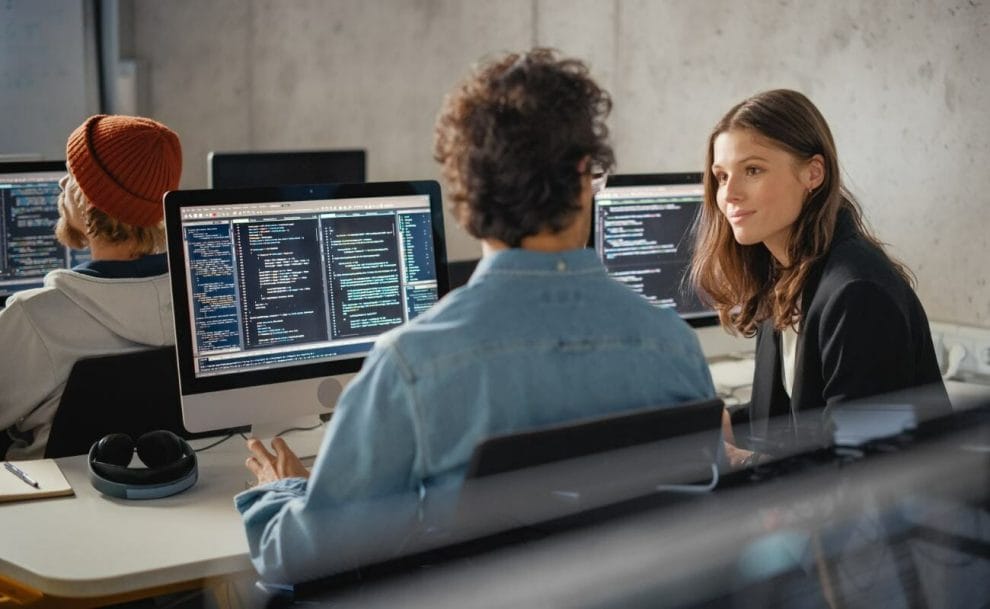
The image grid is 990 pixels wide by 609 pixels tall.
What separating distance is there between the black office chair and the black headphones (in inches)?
34.4

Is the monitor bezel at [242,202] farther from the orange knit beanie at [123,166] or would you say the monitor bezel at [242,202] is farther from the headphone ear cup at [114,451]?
the orange knit beanie at [123,166]

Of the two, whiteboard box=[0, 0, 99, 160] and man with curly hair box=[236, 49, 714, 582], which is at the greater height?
whiteboard box=[0, 0, 99, 160]

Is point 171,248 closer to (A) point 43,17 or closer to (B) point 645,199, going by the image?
(B) point 645,199

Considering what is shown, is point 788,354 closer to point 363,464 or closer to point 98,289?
point 363,464

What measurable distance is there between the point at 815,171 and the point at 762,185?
0.09m

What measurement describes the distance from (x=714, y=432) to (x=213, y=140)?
12.7 feet

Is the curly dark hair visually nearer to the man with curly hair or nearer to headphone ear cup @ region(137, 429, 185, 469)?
the man with curly hair

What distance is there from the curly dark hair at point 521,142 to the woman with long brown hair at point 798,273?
606mm

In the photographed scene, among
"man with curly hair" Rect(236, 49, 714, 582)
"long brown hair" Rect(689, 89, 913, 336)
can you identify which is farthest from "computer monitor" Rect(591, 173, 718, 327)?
"man with curly hair" Rect(236, 49, 714, 582)

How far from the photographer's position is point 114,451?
5.84 feet

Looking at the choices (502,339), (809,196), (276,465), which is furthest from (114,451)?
(809,196)

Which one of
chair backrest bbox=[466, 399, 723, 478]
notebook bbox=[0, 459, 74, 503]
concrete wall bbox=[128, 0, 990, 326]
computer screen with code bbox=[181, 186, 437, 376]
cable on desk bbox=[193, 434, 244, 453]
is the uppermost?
concrete wall bbox=[128, 0, 990, 326]

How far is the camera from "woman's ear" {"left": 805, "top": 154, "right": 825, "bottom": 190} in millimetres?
1902

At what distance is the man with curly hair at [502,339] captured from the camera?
1.16 metres
